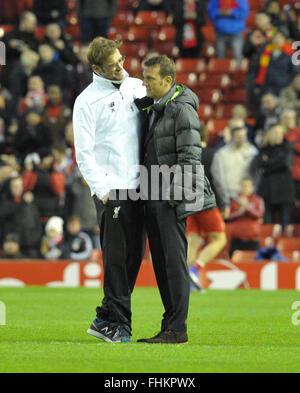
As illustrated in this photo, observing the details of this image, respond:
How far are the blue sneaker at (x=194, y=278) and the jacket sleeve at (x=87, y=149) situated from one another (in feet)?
18.9

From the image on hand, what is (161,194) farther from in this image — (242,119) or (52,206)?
(242,119)

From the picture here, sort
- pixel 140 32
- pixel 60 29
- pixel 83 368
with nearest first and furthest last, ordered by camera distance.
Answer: pixel 83 368 → pixel 60 29 → pixel 140 32

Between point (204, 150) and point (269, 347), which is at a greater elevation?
point (204, 150)

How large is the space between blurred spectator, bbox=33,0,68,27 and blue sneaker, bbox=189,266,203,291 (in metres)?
9.75

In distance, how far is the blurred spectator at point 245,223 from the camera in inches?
630

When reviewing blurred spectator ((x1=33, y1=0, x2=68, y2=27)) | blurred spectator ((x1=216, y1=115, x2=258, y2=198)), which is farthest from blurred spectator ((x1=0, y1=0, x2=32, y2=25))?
blurred spectator ((x1=216, y1=115, x2=258, y2=198))

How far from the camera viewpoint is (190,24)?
22.3 m

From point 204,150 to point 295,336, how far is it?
4.72 m

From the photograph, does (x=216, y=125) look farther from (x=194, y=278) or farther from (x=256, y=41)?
(x=194, y=278)

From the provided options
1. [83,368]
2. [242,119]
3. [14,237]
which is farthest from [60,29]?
[83,368]

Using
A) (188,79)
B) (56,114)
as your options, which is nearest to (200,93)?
(188,79)

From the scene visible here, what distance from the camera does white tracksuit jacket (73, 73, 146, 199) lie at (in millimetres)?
8062

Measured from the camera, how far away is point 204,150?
13.3 metres

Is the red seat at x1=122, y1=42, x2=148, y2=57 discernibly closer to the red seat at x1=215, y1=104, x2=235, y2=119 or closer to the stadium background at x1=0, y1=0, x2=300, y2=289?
the stadium background at x1=0, y1=0, x2=300, y2=289
